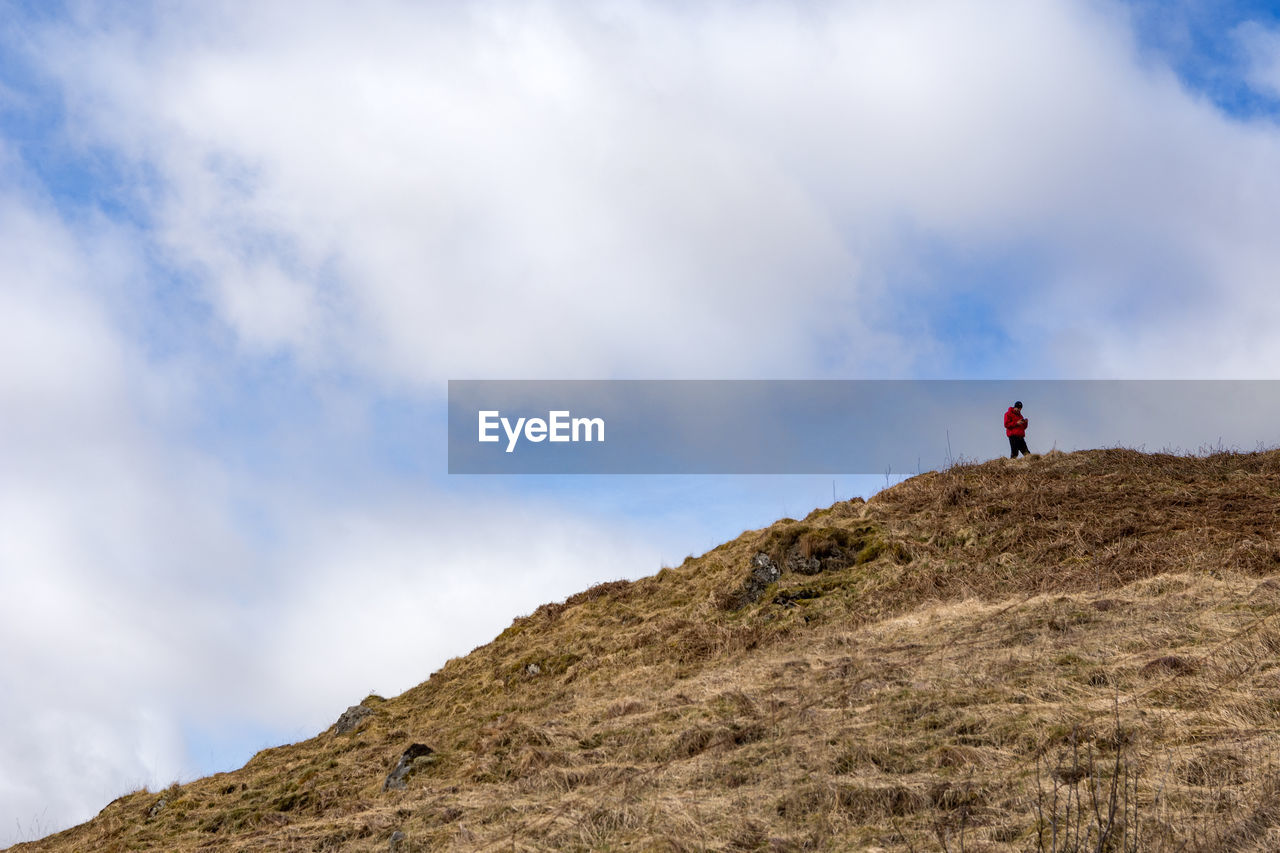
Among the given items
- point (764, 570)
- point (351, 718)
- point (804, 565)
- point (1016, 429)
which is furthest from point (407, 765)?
point (1016, 429)

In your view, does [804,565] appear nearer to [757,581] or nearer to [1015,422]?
[757,581]

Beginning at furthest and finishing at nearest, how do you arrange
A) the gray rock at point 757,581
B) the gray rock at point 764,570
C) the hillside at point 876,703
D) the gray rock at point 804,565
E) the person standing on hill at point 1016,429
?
the person standing on hill at point 1016,429, the gray rock at point 804,565, the gray rock at point 764,570, the gray rock at point 757,581, the hillside at point 876,703

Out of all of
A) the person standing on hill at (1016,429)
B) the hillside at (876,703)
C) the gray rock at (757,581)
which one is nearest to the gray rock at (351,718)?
the hillside at (876,703)

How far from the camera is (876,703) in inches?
412

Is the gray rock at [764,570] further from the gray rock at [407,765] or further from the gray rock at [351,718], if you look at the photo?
the gray rock at [351,718]

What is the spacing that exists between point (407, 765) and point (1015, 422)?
18.6m

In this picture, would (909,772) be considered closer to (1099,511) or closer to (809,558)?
(809,558)

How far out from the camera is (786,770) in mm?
8953

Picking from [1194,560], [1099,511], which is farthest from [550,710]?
[1099,511]

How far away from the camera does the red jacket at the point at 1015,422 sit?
2486 cm

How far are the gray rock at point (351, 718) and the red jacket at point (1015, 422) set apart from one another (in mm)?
18187

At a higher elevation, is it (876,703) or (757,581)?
(757,581)

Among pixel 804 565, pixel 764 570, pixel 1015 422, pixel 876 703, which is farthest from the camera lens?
pixel 1015 422

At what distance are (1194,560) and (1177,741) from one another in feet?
28.6
